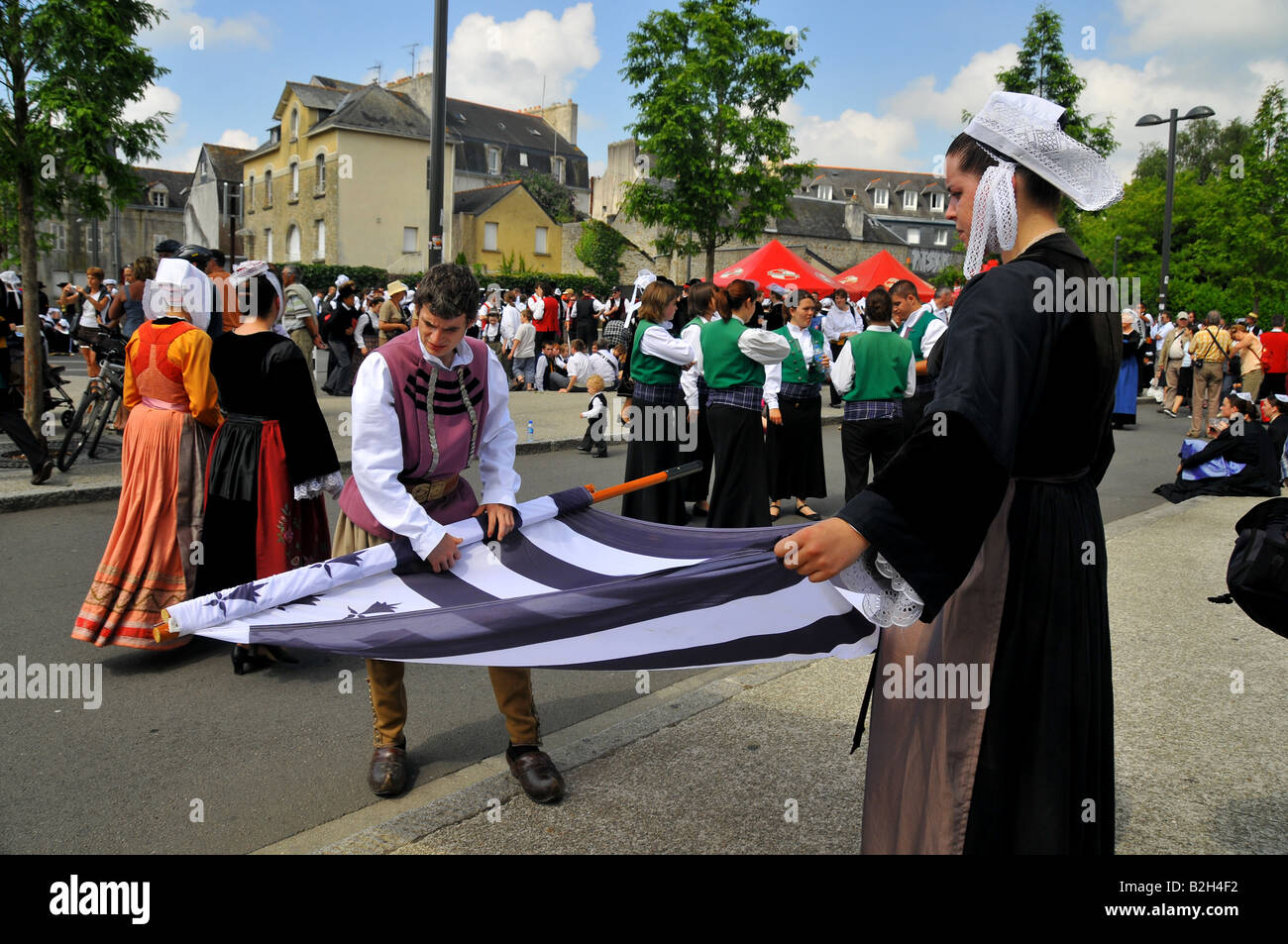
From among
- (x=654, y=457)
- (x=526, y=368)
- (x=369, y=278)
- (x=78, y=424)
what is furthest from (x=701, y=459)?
(x=369, y=278)

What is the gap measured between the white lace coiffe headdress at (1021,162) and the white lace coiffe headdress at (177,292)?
4.50 metres

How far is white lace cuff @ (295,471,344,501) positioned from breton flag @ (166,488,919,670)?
2.19 metres

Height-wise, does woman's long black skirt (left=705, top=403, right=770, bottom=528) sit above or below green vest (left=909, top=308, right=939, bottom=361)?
below

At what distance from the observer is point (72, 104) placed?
963 centimetres

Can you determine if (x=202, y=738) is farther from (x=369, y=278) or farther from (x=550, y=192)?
(x=550, y=192)

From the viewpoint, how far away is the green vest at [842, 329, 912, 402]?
885 centimetres

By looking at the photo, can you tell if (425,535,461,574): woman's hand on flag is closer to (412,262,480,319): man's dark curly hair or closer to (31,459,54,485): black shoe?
(412,262,480,319): man's dark curly hair

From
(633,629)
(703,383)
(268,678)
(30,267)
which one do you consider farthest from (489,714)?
(30,267)

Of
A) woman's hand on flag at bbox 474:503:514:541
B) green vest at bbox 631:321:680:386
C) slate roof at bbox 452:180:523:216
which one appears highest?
slate roof at bbox 452:180:523:216

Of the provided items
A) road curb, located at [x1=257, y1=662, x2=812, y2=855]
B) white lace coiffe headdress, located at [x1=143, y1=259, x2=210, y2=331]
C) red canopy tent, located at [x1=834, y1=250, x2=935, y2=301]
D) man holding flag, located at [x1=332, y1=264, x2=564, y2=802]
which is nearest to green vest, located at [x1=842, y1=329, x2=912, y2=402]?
road curb, located at [x1=257, y1=662, x2=812, y2=855]

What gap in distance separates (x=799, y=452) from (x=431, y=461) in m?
6.67

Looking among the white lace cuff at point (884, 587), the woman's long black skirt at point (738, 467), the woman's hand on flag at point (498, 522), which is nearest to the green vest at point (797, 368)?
the woman's long black skirt at point (738, 467)

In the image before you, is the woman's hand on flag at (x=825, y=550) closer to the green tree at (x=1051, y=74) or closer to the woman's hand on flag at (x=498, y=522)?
the woman's hand on flag at (x=498, y=522)

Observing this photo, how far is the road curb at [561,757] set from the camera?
3488 mm
